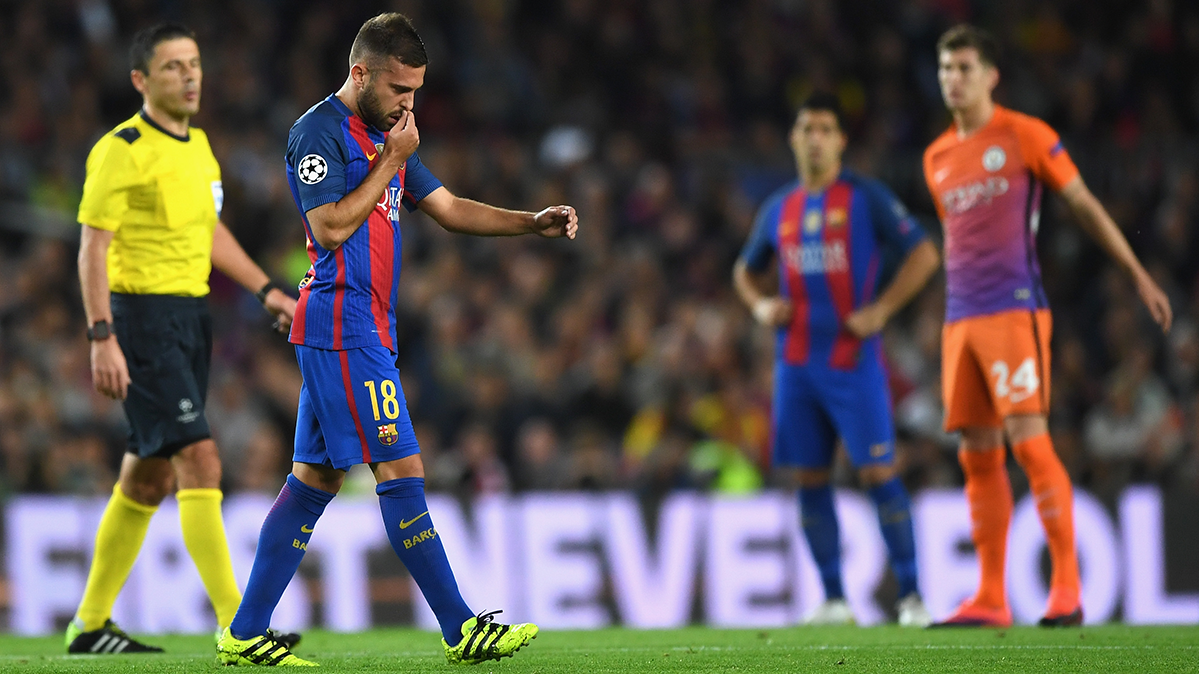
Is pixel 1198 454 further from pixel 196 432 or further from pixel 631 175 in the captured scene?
pixel 196 432

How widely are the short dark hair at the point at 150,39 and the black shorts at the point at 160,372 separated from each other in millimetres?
935

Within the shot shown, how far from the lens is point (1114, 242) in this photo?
6270 millimetres

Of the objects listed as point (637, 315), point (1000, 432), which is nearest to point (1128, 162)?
point (637, 315)

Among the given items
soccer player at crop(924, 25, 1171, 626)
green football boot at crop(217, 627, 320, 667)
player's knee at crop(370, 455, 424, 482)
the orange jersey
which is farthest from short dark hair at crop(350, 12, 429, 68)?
the orange jersey

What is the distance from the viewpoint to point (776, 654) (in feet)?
17.1

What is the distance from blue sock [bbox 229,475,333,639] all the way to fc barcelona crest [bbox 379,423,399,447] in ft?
1.23

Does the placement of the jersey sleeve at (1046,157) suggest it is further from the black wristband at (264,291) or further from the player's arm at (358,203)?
the black wristband at (264,291)

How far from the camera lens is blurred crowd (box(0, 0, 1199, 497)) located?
10703 millimetres

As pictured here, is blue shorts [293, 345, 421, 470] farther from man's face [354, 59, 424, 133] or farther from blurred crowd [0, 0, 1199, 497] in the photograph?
blurred crowd [0, 0, 1199, 497]

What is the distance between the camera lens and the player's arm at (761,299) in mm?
7332

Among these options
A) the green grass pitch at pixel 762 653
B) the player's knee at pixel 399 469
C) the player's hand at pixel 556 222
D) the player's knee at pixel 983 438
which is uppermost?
the player's hand at pixel 556 222

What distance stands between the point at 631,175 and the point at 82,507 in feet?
20.6

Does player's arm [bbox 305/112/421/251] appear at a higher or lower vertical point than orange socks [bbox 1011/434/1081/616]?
higher

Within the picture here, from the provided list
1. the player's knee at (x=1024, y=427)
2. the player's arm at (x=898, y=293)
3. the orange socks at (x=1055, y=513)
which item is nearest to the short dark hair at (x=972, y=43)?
the player's arm at (x=898, y=293)
